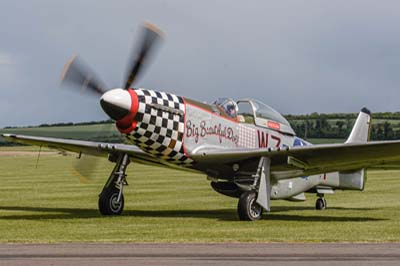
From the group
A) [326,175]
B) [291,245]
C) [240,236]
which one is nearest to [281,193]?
[326,175]

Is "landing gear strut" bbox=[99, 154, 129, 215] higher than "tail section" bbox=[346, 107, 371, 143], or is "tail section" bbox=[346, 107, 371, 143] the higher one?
"tail section" bbox=[346, 107, 371, 143]

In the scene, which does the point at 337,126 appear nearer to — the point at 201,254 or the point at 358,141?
the point at 358,141

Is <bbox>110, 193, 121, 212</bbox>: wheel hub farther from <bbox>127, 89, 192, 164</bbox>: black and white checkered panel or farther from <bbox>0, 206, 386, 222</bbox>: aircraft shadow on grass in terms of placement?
<bbox>127, 89, 192, 164</bbox>: black and white checkered panel

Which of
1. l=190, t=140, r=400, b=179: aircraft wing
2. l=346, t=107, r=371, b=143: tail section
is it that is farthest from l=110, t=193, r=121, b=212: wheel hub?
l=346, t=107, r=371, b=143: tail section

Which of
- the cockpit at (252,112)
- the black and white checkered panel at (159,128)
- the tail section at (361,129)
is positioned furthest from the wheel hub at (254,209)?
the tail section at (361,129)

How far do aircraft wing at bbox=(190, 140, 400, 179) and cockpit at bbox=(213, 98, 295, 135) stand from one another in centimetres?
106

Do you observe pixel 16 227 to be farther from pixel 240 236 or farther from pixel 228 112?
pixel 228 112

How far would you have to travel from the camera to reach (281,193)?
19.8 metres

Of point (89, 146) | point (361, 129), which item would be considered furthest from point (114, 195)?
point (361, 129)

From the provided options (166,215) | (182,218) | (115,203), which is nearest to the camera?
(182,218)

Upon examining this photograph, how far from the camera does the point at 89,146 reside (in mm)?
19422

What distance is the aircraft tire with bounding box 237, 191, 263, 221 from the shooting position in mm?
17203

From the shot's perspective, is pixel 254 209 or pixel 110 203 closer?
pixel 254 209

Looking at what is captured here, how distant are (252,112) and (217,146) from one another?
1298mm
